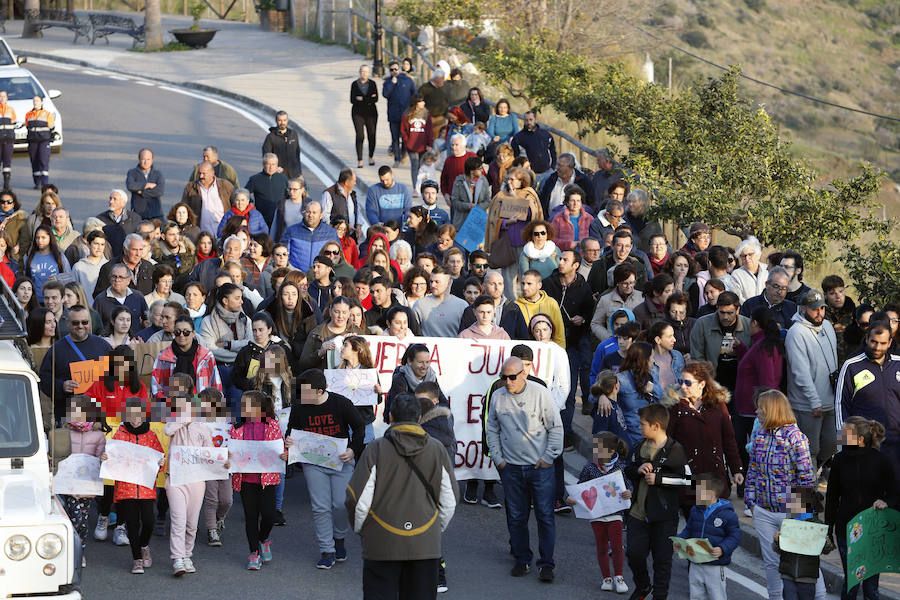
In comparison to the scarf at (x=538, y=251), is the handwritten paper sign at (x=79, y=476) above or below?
below

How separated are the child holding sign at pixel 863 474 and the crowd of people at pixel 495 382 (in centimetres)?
2

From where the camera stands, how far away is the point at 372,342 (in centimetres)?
1380

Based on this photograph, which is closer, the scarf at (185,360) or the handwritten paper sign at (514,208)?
the scarf at (185,360)

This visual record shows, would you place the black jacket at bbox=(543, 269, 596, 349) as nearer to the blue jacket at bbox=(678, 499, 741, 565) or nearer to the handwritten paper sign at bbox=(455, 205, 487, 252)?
the handwritten paper sign at bbox=(455, 205, 487, 252)

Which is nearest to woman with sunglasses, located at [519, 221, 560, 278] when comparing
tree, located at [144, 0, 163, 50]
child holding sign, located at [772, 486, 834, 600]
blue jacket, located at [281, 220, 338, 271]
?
blue jacket, located at [281, 220, 338, 271]

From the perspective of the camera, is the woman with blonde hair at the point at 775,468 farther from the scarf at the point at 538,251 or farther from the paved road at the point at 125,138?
the paved road at the point at 125,138

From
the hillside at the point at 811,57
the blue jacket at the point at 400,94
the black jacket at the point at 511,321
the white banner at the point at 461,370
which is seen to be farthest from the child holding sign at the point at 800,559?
the hillside at the point at 811,57

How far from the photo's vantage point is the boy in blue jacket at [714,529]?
401 inches

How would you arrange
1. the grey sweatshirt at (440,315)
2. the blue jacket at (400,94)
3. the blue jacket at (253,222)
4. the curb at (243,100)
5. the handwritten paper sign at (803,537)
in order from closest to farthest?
1. the handwritten paper sign at (803,537)
2. the grey sweatshirt at (440,315)
3. the blue jacket at (253,222)
4. the blue jacket at (400,94)
5. the curb at (243,100)

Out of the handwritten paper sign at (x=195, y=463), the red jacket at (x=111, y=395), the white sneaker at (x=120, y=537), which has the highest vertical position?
the red jacket at (x=111, y=395)

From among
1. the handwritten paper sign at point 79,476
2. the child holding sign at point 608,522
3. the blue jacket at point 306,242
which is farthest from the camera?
the blue jacket at point 306,242

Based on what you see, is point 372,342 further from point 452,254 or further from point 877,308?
point 877,308

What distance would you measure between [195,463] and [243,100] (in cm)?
2343

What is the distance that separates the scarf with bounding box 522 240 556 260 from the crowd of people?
0.02m
